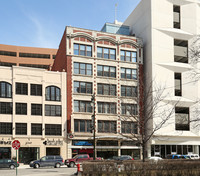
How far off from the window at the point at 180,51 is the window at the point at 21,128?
29055 millimetres

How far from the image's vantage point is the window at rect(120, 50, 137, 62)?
2136 inches

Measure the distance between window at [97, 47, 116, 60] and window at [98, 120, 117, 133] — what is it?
36.1 feet

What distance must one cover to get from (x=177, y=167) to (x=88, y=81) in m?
31.7

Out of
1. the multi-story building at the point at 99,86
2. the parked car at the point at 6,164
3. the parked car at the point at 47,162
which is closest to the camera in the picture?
the parked car at the point at 6,164

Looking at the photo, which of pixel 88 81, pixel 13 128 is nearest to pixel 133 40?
pixel 88 81

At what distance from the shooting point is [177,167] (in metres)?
20.9

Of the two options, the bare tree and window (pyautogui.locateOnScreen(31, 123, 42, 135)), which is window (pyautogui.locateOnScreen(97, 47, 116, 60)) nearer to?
the bare tree

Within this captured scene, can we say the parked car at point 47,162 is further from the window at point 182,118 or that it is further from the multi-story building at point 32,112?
the window at point 182,118

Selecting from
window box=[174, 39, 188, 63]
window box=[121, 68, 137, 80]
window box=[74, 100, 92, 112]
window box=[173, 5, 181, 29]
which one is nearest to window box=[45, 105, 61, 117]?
window box=[74, 100, 92, 112]

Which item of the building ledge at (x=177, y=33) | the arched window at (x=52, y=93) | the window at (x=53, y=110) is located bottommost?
the window at (x=53, y=110)

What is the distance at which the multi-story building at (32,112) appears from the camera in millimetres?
45531

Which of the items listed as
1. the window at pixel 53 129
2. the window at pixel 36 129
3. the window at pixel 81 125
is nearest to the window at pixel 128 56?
the window at pixel 81 125

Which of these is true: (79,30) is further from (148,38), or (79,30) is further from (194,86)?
(194,86)

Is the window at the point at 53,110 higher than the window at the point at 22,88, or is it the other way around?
the window at the point at 22,88
